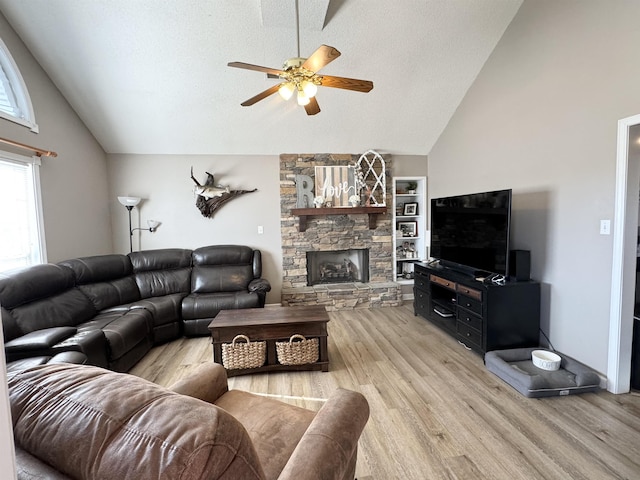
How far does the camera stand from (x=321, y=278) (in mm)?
4945

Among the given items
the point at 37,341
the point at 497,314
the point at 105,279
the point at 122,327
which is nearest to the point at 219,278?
the point at 105,279

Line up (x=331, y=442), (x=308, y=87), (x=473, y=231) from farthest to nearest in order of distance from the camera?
(x=473, y=231) → (x=308, y=87) → (x=331, y=442)

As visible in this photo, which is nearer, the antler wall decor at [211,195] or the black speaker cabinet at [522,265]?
the black speaker cabinet at [522,265]

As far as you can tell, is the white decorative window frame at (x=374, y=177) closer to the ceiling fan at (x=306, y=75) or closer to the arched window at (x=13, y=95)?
the ceiling fan at (x=306, y=75)

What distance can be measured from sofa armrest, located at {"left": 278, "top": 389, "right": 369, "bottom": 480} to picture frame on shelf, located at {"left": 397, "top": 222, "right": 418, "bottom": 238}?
13.2 ft

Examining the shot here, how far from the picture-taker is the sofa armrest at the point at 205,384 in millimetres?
1417

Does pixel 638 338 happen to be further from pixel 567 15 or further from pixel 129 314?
pixel 129 314

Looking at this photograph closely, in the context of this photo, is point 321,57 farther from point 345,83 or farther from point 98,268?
point 98,268

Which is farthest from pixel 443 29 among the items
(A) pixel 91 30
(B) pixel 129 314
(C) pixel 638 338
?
(B) pixel 129 314

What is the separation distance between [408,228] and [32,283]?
474 cm

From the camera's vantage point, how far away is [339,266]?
5023 mm

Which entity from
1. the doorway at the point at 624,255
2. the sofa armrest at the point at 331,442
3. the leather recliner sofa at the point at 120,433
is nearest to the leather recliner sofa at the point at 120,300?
the leather recliner sofa at the point at 120,433

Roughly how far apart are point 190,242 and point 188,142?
1.46m

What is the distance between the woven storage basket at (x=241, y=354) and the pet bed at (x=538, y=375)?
6.82 ft
